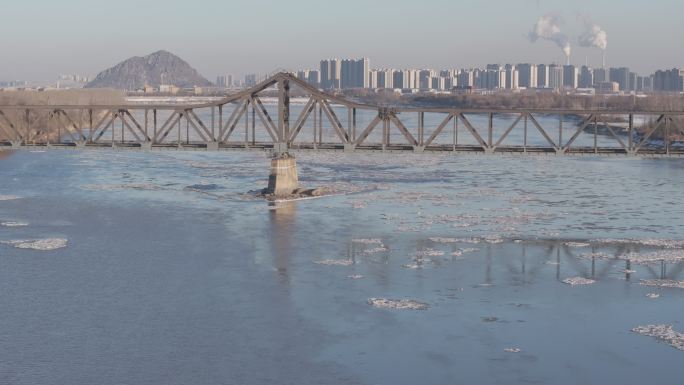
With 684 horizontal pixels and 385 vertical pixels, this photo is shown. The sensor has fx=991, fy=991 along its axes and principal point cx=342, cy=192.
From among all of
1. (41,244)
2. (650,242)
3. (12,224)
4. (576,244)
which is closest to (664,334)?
(576,244)

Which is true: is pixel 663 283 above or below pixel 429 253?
below

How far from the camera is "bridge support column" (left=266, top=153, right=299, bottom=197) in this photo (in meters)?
58.7

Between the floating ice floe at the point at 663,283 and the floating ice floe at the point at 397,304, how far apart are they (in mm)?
8711

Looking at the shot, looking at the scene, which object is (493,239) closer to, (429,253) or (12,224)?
(429,253)

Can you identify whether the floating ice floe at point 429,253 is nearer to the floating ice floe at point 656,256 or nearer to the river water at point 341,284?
the river water at point 341,284

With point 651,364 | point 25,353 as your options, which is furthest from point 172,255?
point 651,364

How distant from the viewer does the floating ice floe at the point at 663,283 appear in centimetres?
3447

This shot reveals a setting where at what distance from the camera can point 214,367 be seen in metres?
25.3

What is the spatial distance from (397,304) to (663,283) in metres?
10.0

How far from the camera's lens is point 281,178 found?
194ft

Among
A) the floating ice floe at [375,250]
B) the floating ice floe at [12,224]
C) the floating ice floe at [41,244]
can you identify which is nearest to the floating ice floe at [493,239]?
the floating ice floe at [375,250]

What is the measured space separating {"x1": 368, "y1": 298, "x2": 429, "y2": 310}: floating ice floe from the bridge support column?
26645 mm

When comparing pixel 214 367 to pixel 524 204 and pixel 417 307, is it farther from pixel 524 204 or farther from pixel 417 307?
pixel 524 204

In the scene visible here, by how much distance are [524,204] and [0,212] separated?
92.1 ft
